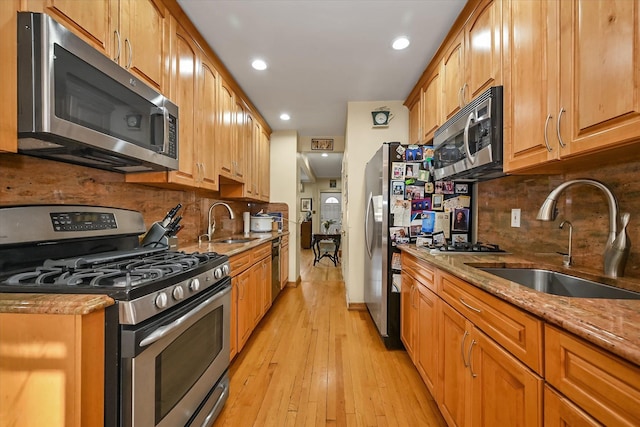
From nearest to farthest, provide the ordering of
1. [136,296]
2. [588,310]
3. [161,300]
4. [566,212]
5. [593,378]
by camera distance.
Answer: [593,378] → [588,310] → [136,296] → [161,300] → [566,212]

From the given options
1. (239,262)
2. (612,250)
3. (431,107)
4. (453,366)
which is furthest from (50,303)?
(431,107)

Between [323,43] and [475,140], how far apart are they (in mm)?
1413

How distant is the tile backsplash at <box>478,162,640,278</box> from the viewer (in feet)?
3.84

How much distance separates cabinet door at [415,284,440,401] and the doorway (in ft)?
26.4

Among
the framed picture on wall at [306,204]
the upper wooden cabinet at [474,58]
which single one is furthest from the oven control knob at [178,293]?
the framed picture on wall at [306,204]

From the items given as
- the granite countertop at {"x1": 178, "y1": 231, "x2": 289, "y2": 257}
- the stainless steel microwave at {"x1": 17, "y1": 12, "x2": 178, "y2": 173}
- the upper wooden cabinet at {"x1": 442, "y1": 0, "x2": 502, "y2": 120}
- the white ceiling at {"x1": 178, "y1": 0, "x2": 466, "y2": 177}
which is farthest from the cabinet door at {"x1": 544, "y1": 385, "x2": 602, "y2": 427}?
the white ceiling at {"x1": 178, "y1": 0, "x2": 466, "y2": 177}

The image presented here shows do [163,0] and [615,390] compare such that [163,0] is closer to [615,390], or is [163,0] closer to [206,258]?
[206,258]

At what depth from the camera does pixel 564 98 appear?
43.7 inches

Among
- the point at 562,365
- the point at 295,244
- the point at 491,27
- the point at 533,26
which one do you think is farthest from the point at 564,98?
the point at 295,244

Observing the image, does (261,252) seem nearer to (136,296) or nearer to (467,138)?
(136,296)

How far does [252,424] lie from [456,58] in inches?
109

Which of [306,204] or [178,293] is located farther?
[306,204]

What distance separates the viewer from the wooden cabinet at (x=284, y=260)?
148 inches

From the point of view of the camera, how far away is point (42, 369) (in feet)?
2.58
